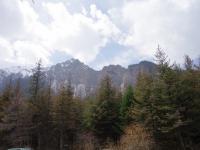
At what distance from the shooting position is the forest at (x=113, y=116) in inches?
1249

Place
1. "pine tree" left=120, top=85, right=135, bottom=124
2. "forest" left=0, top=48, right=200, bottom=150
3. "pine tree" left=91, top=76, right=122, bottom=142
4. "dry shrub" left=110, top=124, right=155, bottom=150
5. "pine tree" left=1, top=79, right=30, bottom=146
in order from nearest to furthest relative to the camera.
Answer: "forest" left=0, top=48, right=200, bottom=150, "dry shrub" left=110, top=124, right=155, bottom=150, "pine tree" left=1, top=79, right=30, bottom=146, "pine tree" left=120, top=85, right=135, bottom=124, "pine tree" left=91, top=76, right=122, bottom=142

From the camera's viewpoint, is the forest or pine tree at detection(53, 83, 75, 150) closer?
the forest

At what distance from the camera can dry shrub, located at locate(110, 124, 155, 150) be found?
3409 centimetres

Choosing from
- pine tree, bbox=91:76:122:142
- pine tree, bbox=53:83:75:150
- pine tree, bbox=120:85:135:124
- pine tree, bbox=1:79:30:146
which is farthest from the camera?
pine tree, bbox=53:83:75:150

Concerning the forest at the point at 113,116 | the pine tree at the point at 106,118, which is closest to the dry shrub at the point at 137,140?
the forest at the point at 113,116

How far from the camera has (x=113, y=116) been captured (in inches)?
1673

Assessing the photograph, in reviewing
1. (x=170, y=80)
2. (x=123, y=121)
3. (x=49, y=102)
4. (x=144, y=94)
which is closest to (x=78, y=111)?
(x=49, y=102)

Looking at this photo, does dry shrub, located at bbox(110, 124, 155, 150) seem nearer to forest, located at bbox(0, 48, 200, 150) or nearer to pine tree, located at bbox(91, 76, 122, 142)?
forest, located at bbox(0, 48, 200, 150)

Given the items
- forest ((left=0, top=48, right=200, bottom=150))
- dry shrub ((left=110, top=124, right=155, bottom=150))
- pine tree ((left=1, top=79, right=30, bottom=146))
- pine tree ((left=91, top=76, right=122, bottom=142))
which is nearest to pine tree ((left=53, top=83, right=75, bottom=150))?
forest ((left=0, top=48, right=200, bottom=150))

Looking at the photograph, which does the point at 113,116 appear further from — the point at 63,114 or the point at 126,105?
the point at 63,114

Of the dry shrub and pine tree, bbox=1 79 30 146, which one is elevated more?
pine tree, bbox=1 79 30 146

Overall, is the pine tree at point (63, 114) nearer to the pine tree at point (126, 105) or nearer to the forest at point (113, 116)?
the forest at point (113, 116)

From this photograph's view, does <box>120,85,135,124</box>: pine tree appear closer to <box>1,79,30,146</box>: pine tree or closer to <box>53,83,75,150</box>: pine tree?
<box>53,83,75,150</box>: pine tree

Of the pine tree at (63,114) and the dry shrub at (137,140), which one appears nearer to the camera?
the dry shrub at (137,140)
